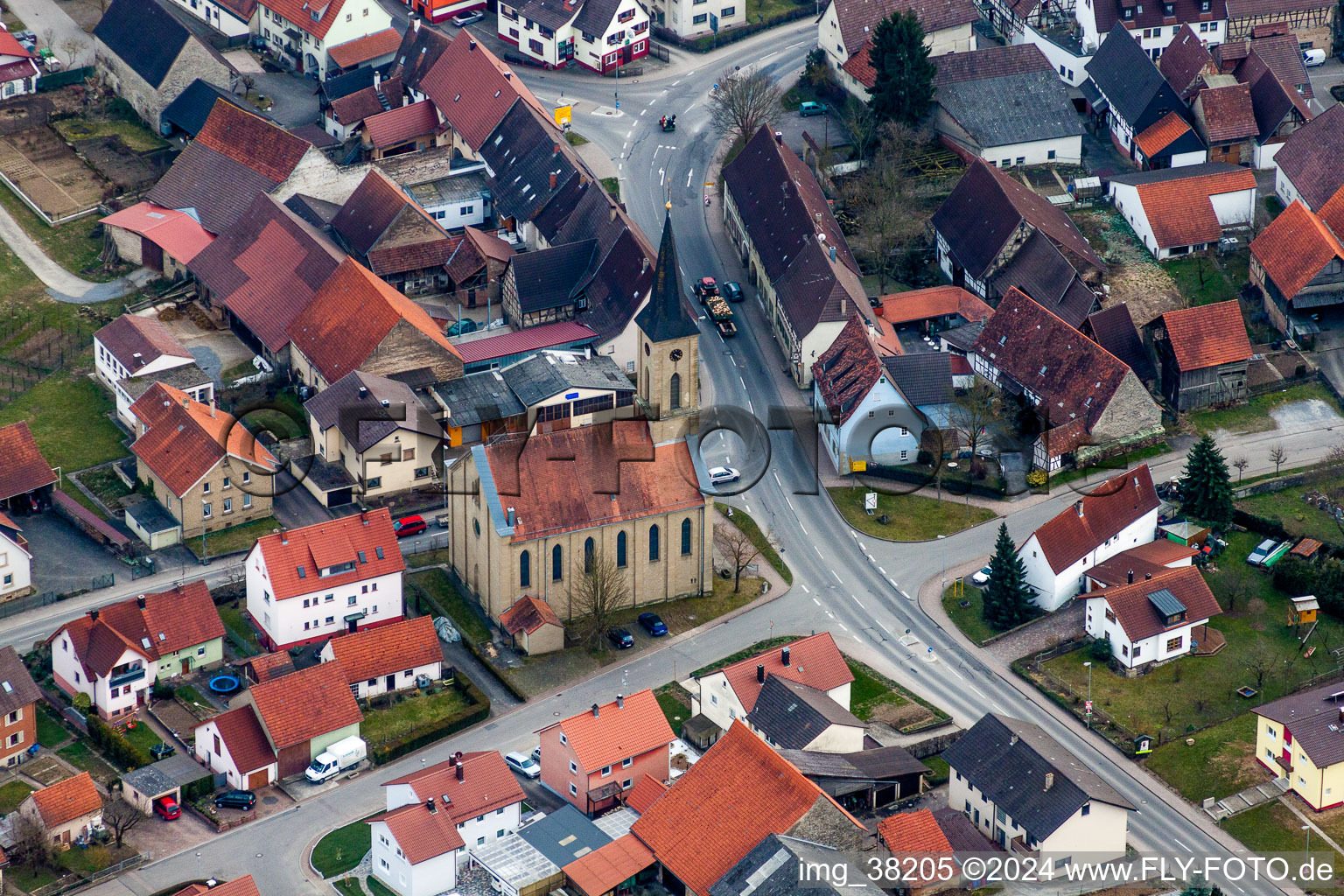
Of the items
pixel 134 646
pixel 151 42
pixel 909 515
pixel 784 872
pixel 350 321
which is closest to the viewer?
pixel 784 872

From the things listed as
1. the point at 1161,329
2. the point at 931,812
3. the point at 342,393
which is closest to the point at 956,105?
the point at 1161,329

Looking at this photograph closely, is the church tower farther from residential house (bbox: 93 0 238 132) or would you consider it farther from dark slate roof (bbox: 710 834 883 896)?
residential house (bbox: 93 0 238 132)

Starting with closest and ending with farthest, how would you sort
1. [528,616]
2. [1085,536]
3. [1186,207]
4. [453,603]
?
[528,616] < [1085,536] < [453,603] < [1186,207]

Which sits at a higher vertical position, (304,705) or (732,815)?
(732,815)

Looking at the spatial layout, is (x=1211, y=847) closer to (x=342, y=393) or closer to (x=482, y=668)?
(x=482, y=668)

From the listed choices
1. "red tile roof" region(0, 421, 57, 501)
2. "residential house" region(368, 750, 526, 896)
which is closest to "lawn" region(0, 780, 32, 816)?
"residential house" region(368, 750, 526, 896)

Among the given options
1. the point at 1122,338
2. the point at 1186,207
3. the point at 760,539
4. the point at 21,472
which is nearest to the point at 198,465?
the point at 21,472

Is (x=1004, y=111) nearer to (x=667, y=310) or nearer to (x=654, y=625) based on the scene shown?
(x=667, y=310)

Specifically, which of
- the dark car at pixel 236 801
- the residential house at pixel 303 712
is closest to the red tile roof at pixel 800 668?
the residential house at pixel 303 712
